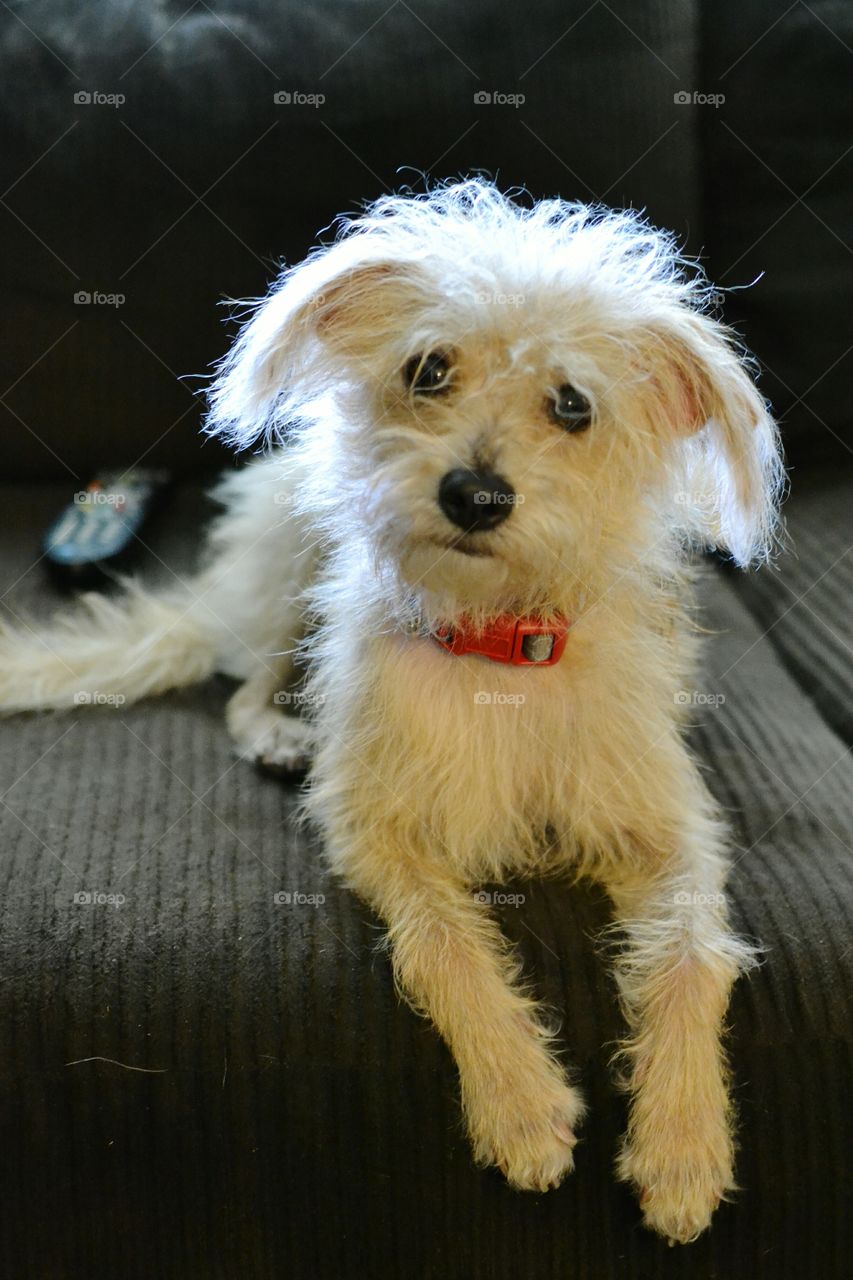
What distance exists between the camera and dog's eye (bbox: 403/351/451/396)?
1.43 meters

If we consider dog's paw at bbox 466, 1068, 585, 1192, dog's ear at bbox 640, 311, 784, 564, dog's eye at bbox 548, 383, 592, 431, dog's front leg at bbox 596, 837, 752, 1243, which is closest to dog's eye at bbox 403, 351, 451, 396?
dog's eye at bbox 548, 383, 592, 431

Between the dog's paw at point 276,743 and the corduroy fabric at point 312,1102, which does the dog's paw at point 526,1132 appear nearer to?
the corduroy fabric at point 312,1102

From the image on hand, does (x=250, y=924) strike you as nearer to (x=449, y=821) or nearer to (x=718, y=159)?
(x=449, y=821)

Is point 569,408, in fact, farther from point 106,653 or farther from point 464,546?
point 106,653

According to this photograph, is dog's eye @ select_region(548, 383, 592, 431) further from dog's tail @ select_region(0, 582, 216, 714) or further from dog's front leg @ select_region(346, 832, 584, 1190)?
dog's tail @ select_region(0, 582, 216, 714)

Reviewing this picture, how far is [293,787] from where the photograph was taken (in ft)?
5.86

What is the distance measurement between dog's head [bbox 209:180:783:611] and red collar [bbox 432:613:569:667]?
0.04 m

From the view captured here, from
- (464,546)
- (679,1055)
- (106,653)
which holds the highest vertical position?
(464,546)

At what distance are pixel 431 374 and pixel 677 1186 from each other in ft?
3.45

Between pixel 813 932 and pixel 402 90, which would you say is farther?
pixel 402 90

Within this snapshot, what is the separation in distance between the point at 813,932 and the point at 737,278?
4.94 ft

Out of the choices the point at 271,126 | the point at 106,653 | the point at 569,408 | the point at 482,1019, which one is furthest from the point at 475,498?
the point at 271,126

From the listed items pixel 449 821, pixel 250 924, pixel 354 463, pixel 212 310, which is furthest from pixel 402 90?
pixel 250 924

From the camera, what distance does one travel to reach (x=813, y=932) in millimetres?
1417
